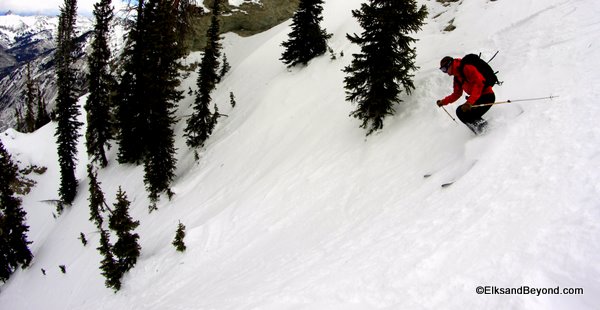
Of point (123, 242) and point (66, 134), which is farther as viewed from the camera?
point (66, 134)

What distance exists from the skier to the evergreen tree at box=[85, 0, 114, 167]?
27882 millimetres

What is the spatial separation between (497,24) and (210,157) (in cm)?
1676

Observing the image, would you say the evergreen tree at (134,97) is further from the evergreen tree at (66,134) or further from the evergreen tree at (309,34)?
the evergreen tree at (309,34)

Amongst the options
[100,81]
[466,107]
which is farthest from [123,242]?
[100,81]

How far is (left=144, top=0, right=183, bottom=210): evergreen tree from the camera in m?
21.3

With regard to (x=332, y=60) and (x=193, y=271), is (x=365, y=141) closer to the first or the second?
(x=193, y=271)

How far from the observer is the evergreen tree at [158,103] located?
21.3 meters

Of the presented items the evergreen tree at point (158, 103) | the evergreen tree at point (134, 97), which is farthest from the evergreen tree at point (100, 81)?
the evergreen tree at point (158, 103)

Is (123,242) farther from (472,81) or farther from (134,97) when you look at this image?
(472,81)

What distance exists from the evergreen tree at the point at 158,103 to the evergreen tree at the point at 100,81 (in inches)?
321

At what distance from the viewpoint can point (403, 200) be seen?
7.71m

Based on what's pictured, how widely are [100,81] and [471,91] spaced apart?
3054 centimetres

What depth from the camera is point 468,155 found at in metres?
7.77

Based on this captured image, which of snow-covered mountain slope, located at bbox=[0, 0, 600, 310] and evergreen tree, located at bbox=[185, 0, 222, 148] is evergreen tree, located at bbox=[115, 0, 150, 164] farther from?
snow-covered mountain slope, located at bbox=[0, 0, 600, 310]
